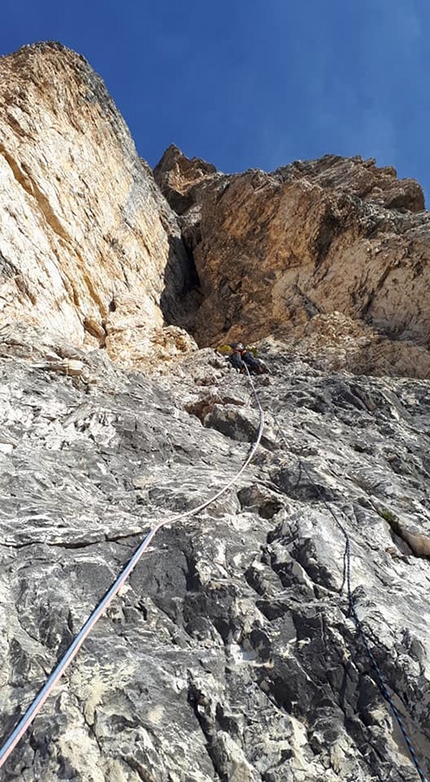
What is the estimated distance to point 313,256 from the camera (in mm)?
19062

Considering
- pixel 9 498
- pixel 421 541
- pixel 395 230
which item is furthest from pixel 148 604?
pixel 395 230

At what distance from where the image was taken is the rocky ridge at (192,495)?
11.7 feet

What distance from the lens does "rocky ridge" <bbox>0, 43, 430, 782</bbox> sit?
3.55 metres

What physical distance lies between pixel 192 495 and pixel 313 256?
49.5 ft

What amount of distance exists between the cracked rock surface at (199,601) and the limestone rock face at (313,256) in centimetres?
858

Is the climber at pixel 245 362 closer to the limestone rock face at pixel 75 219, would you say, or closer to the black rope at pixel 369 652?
the limestone rock face at pixel 75 219

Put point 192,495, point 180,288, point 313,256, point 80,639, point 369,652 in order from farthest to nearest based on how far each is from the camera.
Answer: point 180,288 → point 313,256 → point 192,495 → point 369,652 → point 80,639

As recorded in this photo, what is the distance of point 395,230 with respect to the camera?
18.1 metres

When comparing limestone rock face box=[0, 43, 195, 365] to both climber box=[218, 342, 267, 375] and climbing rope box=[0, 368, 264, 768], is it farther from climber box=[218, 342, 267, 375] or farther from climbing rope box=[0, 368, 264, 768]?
climbing rope box=[0, 368, 264, 768]

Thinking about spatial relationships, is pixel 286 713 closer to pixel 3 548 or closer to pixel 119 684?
pixel 119 684

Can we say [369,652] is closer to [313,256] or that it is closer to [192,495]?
[192,495]

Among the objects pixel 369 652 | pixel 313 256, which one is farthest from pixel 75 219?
pixel 369 652

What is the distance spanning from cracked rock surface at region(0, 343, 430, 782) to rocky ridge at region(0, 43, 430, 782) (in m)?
0.02

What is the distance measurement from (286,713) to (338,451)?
5574mm
